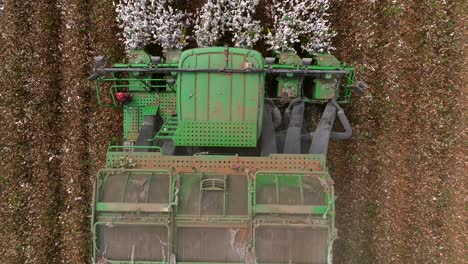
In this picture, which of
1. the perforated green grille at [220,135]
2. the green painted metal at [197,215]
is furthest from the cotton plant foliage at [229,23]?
the green painted metal at [197,215]

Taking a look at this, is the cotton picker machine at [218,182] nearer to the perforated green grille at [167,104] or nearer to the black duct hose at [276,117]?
the black duct hose at [276,117]

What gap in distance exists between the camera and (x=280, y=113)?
5.88 metres

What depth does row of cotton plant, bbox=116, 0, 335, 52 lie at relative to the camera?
6.34 metres

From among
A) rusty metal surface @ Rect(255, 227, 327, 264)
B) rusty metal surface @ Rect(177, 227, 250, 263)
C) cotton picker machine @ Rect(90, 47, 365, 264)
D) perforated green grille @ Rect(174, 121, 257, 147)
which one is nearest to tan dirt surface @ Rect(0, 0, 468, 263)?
cotton picker machine @ Rect(90, 47, 365, 264)

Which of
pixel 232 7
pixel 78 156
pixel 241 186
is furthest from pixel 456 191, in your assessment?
pixel 78 156

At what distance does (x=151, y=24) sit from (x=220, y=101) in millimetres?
2280

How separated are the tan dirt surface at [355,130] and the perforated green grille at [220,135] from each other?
7.10 feet

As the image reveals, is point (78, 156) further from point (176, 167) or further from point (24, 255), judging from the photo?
point (176, 167)

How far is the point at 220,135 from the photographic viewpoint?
16.3 ft

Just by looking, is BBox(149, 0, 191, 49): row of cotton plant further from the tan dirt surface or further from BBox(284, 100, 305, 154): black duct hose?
BBox(284, 100, 305, 154): black duct hose

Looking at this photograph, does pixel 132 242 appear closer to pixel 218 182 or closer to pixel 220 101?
pixel 218 182

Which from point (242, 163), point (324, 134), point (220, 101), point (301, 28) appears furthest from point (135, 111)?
point (301, 28)

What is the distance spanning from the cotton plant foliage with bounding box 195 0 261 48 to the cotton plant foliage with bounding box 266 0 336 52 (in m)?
0.28

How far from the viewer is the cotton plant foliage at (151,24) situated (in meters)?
6.33
